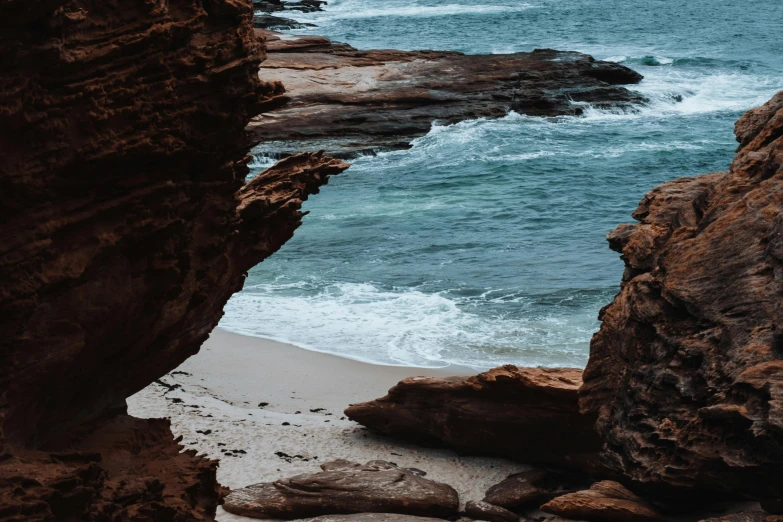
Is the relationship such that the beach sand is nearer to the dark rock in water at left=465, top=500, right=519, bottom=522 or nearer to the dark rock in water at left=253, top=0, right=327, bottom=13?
the dark rock in water at left=465, top=500, right=519, bottom=522

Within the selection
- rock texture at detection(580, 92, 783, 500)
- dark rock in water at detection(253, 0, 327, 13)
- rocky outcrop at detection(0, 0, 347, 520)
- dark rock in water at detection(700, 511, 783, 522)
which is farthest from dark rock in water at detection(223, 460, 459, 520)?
dark rock in water at detection(253, 0, 327, 13)

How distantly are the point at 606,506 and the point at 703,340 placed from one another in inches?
66.9

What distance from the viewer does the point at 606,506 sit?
860 centimetres

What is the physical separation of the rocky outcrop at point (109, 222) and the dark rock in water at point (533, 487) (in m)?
3.83

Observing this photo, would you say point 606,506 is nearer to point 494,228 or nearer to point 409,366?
point 409,366

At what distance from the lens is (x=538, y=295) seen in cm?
1914

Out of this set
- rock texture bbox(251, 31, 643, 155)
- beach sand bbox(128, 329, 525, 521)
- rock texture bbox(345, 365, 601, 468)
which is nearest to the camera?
rock texture bbox(345, 365, 601, 468)

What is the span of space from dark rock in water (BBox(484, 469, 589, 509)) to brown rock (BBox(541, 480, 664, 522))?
113 cm

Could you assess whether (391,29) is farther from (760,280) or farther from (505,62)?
(760,280)

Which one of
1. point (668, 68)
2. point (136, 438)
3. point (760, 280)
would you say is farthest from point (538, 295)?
point (668, 68)

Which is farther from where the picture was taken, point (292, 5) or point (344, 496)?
point (292, 5)

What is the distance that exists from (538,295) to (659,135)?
16991 millimetres

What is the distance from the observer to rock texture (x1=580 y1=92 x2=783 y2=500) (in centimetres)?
741

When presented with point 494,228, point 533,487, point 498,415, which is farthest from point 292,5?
point 533,487
